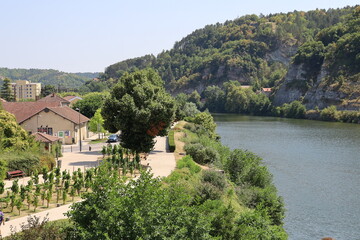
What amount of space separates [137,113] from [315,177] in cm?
1837

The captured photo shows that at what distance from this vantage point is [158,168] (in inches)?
1270

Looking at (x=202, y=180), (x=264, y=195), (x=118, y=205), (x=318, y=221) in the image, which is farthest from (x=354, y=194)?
(x=118, y=205)

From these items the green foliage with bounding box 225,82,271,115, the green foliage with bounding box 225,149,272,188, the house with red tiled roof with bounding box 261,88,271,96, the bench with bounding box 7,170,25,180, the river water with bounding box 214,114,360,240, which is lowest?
the river water with bounding box 214,114,360,240

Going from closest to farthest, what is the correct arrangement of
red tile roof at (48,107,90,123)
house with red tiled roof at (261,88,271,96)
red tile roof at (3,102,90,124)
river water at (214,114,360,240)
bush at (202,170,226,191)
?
bush at (202,170,226,191), river water at (214,114,360,240), red tile roof at (3,102,90,124), red tile roof at (48,107,90,123), house with red tiled roof at (261,88,271,96)

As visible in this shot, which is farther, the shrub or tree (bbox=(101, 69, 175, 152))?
tree (bbox=(101, 69, 175, 152))

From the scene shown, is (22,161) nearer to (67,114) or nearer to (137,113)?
(137,113)

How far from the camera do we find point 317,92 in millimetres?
133750

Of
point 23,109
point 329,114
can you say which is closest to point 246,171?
point 23,109

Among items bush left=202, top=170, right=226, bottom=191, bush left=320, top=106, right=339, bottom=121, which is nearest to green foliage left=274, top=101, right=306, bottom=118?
bush left=320, top=106, right=339, bottom=121

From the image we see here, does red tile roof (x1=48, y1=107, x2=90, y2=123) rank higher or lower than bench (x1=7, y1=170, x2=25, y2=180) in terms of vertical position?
higher

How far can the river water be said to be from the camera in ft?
95.8

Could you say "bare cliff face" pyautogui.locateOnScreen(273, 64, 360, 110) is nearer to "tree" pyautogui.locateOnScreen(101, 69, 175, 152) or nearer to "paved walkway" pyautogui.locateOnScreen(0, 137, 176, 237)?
"paved walkway" pyautogui.locateOnScreen(0, 137, 176, 237)

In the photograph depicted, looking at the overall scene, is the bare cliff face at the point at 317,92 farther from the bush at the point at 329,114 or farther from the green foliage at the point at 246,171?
the green foliage at the point at 246,171

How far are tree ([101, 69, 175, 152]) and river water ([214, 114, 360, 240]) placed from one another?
11.4 meters
